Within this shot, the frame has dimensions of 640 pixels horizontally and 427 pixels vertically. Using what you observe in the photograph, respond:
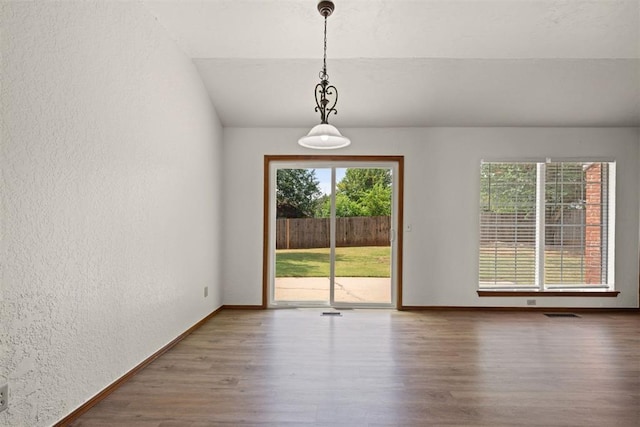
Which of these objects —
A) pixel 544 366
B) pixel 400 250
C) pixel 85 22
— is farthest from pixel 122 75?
pixel 544 366

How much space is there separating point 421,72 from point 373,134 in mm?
1071

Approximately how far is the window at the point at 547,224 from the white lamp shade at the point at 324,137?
3066mm

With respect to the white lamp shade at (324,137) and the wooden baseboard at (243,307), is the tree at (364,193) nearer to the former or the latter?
the wooden baseboard at (243,307)

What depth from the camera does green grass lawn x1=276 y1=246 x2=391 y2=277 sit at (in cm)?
481

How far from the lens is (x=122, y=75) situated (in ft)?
8.11

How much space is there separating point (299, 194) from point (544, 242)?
341 centimetres

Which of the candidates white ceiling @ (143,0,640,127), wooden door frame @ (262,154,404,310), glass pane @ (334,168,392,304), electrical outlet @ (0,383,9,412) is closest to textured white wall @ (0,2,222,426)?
electrical outlet @ (0,383,9,412)

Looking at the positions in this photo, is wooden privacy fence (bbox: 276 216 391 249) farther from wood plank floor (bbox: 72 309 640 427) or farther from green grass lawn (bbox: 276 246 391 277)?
wood plank floor (bbox: 72 309 640 427)

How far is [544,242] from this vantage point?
4699 mm

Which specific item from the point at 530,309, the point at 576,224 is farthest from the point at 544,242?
the point at 530,309

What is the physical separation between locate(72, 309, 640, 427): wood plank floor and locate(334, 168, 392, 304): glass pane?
814 mm

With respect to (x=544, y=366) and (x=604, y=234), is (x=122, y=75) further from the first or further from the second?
(x=604, y=234)

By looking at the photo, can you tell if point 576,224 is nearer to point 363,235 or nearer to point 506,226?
point 506,226

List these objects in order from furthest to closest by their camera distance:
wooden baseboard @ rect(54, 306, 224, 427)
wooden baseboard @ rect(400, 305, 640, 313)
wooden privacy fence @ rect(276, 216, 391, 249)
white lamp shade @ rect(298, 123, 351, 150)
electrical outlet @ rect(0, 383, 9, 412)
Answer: wooden privacy fence @ rect(276, 216, 391, 249)
wooden baseboard @ rect(400, 305, 640, 313)
white lamp shade @ rect(298, 123, 351, 150)
wooden baseboard @ rect(54, 306, 224, 427)
electrical outlet @ rect(0, 383, 9, 412)
